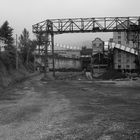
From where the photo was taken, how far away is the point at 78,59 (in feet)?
290

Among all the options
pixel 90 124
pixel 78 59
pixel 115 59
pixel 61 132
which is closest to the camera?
pixel 61 132

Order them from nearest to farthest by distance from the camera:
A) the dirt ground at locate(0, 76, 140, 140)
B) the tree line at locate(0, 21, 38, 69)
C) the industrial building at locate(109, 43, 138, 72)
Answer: the dirt ground at locate(0, 76, 140, 140)
the tree line at locate(0, 21, 38, 69)
the industrial building at locate(109, 43, 138, 72)

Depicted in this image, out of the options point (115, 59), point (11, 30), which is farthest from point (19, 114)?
point (115, 59)

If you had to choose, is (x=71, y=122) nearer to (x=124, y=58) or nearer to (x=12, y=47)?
(x=12, y=47)

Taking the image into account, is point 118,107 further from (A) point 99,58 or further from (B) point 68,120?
(A) point 99,58

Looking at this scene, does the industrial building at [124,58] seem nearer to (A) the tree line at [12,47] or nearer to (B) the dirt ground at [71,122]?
(A) the tree line at [12,47]

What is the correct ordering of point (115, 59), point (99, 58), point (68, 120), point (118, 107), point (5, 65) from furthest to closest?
point (99, 58)
point (115, 59)
point (5, 65)
point (118, 107)
point (68, 120)

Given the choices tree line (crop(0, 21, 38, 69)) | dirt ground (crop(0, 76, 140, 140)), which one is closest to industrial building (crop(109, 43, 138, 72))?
tree line (crop(0, 21, 38, 69))

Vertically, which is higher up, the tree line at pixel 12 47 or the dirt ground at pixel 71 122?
the tree line at pixel 12 47

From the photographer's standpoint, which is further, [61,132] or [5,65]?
[5,65]

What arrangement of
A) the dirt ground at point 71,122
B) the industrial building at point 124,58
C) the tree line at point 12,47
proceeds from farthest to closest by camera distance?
the industrial building at point 124,58 → the tree line at point 12,47 → the dirt ground at point 71,122

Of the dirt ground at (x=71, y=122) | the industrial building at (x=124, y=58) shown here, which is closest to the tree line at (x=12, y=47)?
the industrial building at (x=124, y=58)

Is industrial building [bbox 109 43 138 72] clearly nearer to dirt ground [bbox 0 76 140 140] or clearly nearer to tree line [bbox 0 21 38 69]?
tree line [bbox 0 21 38 69]

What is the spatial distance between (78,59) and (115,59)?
93.4 ft
